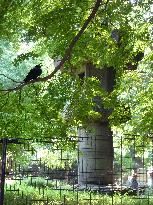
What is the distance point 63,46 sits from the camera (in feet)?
25.7

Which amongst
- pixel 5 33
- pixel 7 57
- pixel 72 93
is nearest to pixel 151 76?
pixel 72 93

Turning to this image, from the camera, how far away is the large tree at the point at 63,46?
7.54 metres

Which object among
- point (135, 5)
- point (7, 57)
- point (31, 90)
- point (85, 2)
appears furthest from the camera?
point (7, 57)

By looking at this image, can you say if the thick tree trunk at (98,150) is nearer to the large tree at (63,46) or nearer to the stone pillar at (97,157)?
the stone pillar at (97,157)

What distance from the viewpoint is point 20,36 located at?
9.00 meters

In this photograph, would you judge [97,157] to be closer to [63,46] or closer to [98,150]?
[98,150]

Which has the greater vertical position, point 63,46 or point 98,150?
point 63,46

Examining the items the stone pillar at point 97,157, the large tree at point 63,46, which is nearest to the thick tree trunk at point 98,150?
the stone pillar at point 97,157

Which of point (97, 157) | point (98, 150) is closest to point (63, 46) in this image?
point (98, 150)

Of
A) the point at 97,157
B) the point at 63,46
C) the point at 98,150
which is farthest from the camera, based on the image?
the point at 97,157

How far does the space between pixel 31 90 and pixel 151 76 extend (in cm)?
337

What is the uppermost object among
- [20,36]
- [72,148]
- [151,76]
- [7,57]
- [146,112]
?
[7,57]

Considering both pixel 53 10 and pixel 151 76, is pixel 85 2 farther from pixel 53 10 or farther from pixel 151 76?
pixel 151 76

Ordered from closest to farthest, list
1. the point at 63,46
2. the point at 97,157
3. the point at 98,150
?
1. the point at 63,46
2. the point at 98,150
3. the point at 97,157
